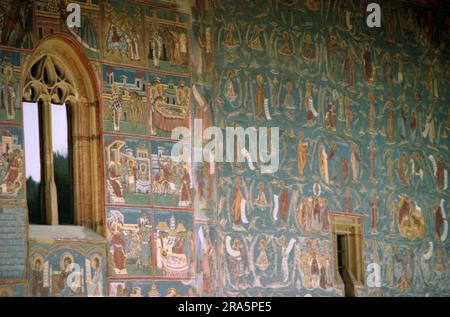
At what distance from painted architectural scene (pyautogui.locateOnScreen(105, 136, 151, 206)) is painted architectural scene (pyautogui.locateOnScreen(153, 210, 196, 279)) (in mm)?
447

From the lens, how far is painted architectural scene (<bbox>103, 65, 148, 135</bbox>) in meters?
17.4

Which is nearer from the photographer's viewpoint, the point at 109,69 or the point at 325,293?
the point at 109,69

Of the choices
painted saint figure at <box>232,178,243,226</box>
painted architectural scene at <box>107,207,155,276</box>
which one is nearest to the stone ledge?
painted architectural scene at <box>107,207,155,276</box>

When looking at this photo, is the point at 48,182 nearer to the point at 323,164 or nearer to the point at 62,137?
the point at 62,137

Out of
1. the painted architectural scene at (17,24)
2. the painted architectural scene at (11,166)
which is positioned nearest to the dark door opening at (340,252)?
the painted architectural scene at (11,166)

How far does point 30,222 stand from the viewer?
54.4 ft

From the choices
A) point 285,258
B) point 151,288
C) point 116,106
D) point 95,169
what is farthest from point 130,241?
point 285,258

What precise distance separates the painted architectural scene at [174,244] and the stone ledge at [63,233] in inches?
43.4

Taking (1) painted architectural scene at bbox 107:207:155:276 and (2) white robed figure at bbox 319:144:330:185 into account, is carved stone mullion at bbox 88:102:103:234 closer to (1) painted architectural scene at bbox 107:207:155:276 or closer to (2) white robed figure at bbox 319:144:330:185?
(1) painted architectural scene at bbox 107:207:155:276

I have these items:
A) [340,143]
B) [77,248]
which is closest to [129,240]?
[77,248]

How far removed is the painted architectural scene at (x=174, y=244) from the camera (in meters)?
17.7

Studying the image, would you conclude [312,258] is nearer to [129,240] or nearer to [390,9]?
[129,240]

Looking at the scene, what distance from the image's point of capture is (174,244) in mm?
17891

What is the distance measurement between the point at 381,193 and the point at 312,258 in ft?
7.95
